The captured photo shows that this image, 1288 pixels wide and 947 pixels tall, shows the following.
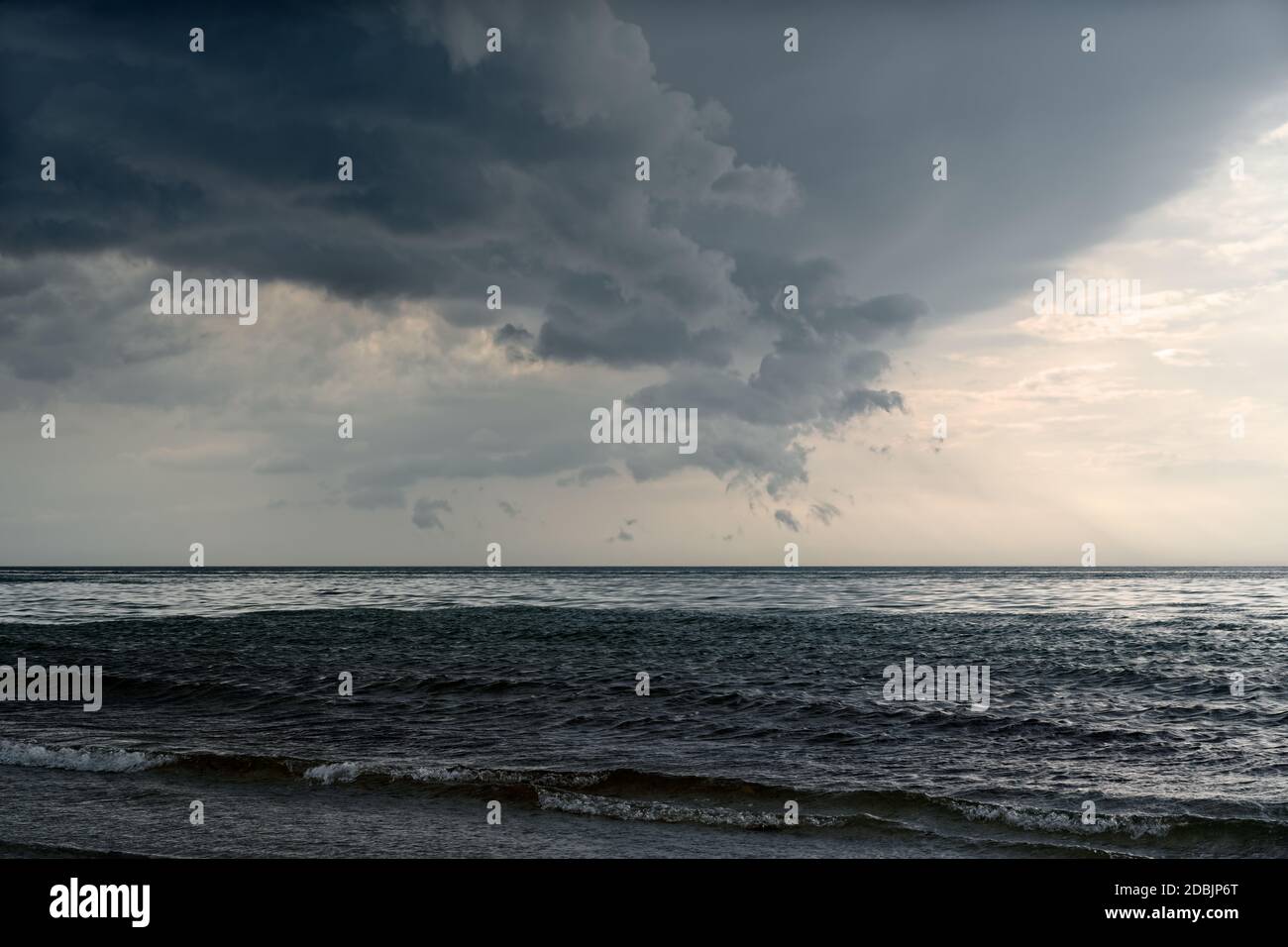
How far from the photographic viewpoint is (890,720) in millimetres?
18797

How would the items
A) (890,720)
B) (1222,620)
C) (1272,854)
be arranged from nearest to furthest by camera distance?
(1272,854), (890,720), (1222,620)

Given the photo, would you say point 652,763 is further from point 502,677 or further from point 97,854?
point 502,677

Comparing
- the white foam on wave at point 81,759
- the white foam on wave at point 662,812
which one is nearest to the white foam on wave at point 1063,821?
the white foam on wave at point 662,812

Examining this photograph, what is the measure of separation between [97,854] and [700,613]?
42685 millimetres

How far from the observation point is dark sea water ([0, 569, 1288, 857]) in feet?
37.4

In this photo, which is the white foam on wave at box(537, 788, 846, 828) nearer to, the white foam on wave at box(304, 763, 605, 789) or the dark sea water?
the dark sea water

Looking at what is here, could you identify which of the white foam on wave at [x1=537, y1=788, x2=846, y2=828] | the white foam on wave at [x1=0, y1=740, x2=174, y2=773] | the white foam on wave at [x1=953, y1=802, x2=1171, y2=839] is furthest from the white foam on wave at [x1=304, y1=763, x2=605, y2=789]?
the white foam on wave at [x1=953, y1=802, x2=1171, y2=839]

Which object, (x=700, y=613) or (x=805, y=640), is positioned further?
(x=700, y=613)

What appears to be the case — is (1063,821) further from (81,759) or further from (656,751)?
(81,759)

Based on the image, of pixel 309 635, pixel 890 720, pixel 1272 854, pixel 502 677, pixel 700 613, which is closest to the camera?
pixel 1272 854

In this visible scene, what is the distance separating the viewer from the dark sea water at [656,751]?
1140 cm

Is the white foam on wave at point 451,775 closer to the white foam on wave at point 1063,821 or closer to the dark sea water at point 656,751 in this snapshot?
the dark sea water at point 656,751
